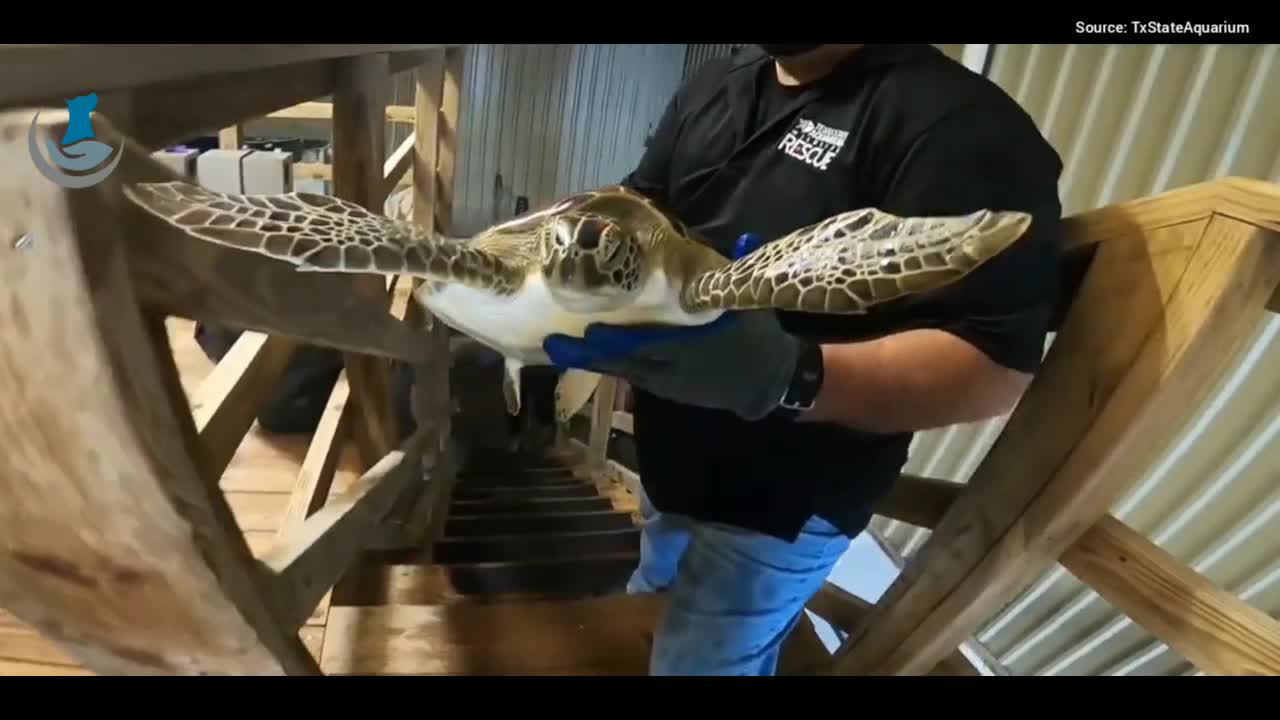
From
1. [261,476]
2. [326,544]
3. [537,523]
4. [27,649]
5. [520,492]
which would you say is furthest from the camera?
[520,492]

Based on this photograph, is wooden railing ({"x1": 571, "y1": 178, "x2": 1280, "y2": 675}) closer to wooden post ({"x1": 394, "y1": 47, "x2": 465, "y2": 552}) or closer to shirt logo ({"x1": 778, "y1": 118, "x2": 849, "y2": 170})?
shirt logo ({"x1": 778, "y1": 118, "x2": 849, "y2": 170})

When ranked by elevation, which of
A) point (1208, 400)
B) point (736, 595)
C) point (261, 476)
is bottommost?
point (261, 476)

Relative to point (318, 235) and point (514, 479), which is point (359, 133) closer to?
point (318, 235)

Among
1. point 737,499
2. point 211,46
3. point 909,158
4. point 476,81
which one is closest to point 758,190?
point 909,158

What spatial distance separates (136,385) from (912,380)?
1.47ft

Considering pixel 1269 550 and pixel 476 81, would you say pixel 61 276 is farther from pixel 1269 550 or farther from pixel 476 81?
pixel 476 81

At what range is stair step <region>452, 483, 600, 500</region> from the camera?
1896mm

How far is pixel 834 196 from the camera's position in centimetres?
59

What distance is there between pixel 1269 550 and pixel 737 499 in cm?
69

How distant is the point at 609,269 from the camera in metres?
A: 0.39

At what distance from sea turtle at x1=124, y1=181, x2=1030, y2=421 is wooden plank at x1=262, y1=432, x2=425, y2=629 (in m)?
0.19

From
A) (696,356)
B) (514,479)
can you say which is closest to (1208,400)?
(696,356)

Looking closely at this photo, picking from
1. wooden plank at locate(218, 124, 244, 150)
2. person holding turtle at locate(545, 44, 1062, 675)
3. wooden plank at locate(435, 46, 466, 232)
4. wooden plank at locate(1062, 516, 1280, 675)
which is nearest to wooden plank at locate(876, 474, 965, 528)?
person holding turtle at locate(545, 44, 1062, 675)

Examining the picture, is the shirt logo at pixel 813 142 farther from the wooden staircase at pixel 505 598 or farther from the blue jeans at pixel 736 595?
the wooden staircase at pixel 505 598
